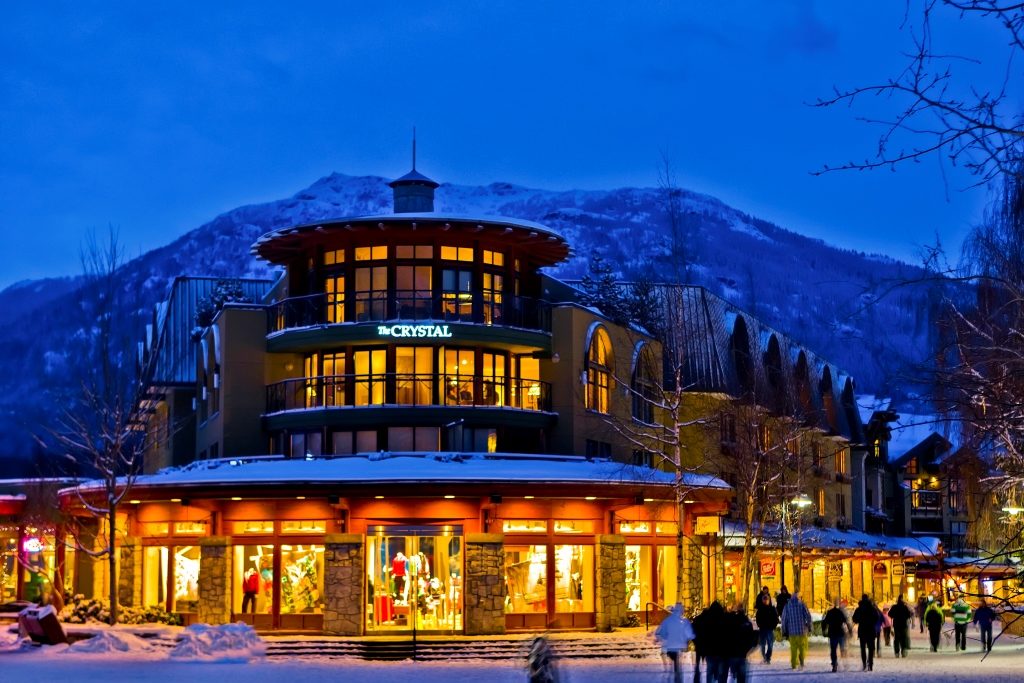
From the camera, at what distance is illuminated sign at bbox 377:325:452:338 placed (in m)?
47.6

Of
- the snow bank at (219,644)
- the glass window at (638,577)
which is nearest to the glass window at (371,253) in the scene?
the glass window at (638,577)

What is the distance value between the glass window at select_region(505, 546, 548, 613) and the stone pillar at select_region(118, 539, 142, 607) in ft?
38.5

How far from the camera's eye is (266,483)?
41.2m

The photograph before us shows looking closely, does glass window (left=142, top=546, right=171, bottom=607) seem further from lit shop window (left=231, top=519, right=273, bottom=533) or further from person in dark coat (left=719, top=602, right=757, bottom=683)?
person in dark coat (left=719, top=602, right=757, bottom=683)

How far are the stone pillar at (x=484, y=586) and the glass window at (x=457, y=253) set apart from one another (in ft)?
36.3

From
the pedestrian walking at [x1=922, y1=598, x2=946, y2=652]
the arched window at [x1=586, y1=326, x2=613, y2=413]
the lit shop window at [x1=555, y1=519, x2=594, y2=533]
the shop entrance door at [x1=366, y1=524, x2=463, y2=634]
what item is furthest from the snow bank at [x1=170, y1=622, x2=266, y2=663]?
the pedestrian walking at [x1=922, y1=598, x2=946, y2=652]

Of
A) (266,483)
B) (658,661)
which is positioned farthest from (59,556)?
(658,661)

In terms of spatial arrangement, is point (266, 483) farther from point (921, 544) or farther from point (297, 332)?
point (921, 544)

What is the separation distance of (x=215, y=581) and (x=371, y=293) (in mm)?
11103

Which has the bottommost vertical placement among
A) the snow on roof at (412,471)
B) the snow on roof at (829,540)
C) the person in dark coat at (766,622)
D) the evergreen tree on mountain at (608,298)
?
the person in dark coat at (766,622)

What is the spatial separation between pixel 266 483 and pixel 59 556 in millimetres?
21508

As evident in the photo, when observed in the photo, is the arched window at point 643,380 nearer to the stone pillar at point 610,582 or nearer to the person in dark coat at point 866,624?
the stone pillar at point 610,582

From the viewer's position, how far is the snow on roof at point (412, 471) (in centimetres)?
4119

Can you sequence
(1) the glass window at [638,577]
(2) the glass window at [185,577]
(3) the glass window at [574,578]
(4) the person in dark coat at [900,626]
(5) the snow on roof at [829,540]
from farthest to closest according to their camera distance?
1. (5) the snow on roof at [829,540]
2. (1) the glass window at [638,577]
3. (2) the glass window at [185,577]
4. (3) the glass window at [574,578]
5. (4) the person in dark coat at [900,626]
